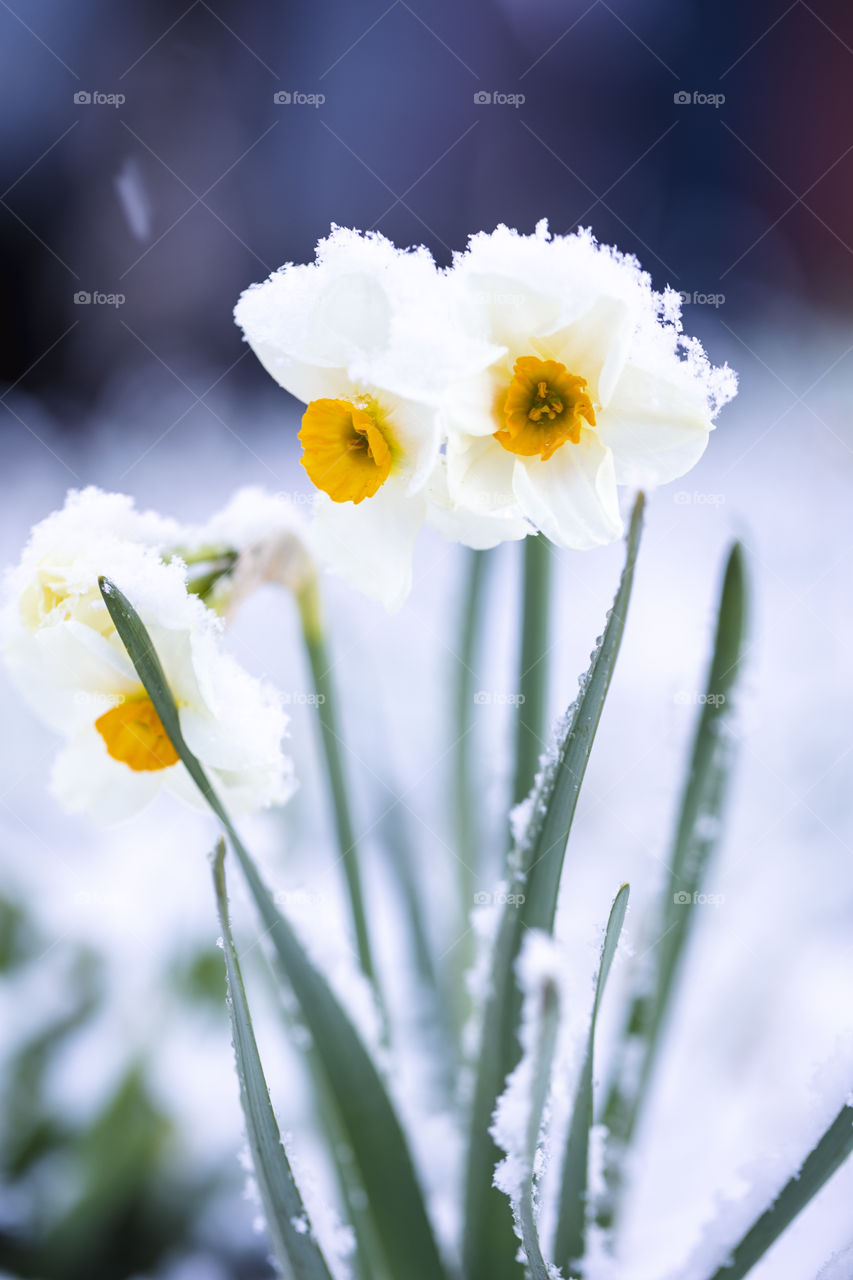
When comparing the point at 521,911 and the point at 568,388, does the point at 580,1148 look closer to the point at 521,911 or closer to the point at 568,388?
the point at 521,911

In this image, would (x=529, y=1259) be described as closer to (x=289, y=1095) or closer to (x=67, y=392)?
(x=289, y=1095)

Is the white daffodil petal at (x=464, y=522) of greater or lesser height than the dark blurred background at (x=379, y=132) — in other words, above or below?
below

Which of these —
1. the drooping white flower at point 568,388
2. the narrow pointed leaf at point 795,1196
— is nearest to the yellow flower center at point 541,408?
the drooping white flower at point 568,388

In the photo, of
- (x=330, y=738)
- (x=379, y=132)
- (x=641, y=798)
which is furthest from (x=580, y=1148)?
(x=379, y=132)

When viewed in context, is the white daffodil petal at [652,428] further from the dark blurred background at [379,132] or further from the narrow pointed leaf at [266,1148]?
the dark blurred background at [379,132]

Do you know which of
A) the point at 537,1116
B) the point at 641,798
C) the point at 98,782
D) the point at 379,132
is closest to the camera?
the point at 537,1116

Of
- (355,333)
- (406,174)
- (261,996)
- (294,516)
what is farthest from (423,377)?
(406,174)
